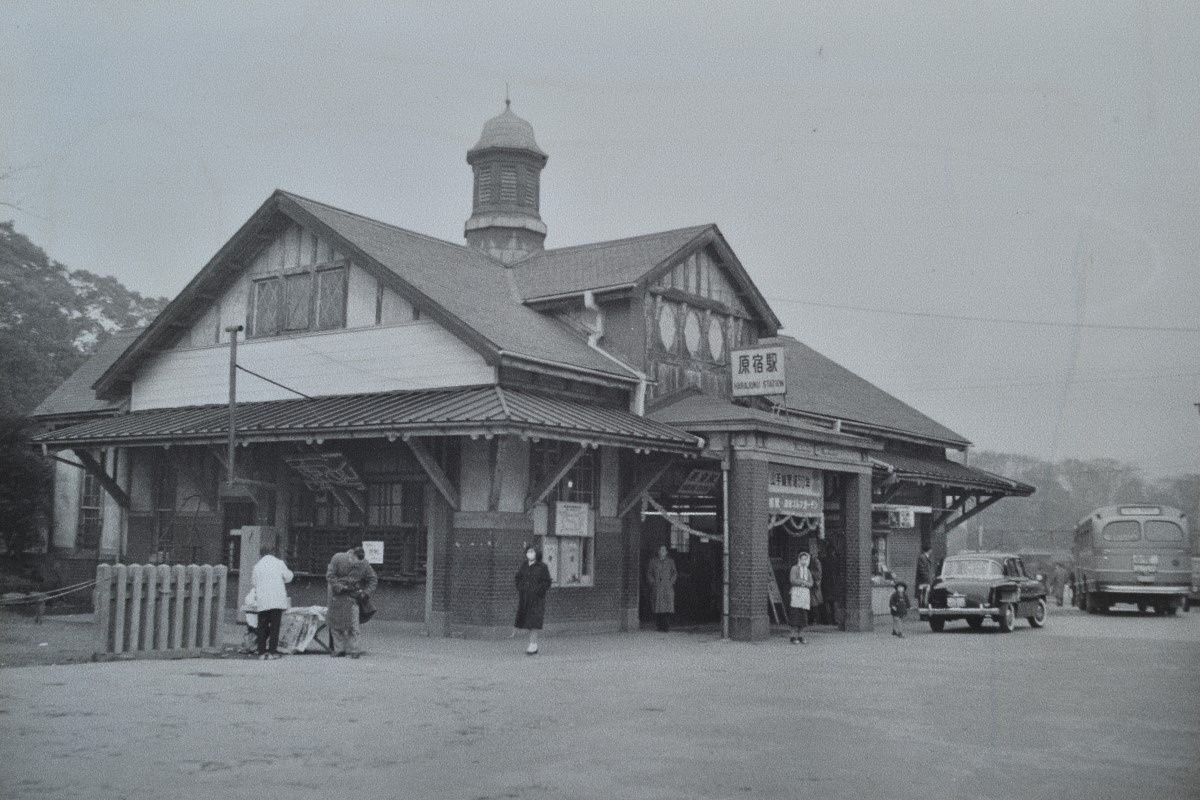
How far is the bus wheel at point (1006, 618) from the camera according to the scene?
80.5ft

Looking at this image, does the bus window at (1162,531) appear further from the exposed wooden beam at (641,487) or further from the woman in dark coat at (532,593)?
the woman in dark coat at (532,593)

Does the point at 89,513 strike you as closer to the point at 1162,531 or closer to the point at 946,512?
the point at 946,512

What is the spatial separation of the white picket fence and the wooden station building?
4.40 m

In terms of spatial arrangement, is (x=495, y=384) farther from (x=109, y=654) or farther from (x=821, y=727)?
(x=821, y=727)

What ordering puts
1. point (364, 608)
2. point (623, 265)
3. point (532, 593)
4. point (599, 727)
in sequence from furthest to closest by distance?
point (623, 265)
point (532, 593)
point (364, 608)
point (599, 727)

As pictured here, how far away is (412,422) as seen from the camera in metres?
19.2

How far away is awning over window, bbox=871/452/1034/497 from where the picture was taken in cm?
3079

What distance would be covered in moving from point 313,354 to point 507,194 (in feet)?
36.0

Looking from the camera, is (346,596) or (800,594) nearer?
(346,596)

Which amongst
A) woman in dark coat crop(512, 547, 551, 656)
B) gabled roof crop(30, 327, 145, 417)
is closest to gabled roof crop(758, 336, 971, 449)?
woman in dark coat crop(512, 547, 551, 656)

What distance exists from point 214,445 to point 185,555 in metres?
3.82

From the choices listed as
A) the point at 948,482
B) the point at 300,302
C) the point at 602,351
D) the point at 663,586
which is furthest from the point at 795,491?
the point at 948,482

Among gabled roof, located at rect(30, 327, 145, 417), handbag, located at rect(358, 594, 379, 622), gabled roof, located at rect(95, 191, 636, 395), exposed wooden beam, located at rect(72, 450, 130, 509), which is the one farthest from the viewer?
gabled roof, located at rect(30, 327, 145, 417)

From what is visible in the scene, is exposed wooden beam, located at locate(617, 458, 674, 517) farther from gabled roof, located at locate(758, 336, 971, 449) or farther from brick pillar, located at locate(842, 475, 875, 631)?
gabled roof, located at locate(758, 336, 971, 449)
